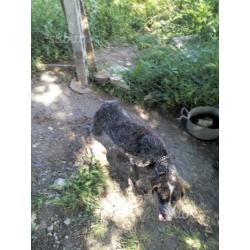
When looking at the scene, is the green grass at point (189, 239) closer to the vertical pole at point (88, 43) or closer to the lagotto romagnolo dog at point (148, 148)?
the lagotto romagnolo dog at point (148, 148)

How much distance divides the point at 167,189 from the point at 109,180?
28.7 inches

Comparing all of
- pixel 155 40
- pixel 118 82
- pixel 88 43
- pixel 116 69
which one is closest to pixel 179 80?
pixel 118 82

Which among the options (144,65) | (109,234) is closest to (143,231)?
(109,234)

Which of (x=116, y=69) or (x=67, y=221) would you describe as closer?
(x=67, y=221)

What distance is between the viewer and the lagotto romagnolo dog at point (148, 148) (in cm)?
251

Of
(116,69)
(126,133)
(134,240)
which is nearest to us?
(134,240)

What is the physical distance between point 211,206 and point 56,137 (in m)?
1.87

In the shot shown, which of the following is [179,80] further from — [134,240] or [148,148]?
[134,240]

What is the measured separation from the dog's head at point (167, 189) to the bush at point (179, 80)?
5.06 ft

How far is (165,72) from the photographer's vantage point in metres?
4.09

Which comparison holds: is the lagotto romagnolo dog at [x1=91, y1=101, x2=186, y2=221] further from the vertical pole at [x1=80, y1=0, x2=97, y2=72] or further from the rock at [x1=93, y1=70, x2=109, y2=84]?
the vertical pole at [x1=80, y1=0, x2=97, y2=72]

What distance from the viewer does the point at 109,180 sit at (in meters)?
2.97

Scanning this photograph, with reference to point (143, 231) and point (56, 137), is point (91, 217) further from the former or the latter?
point (56, 137)
